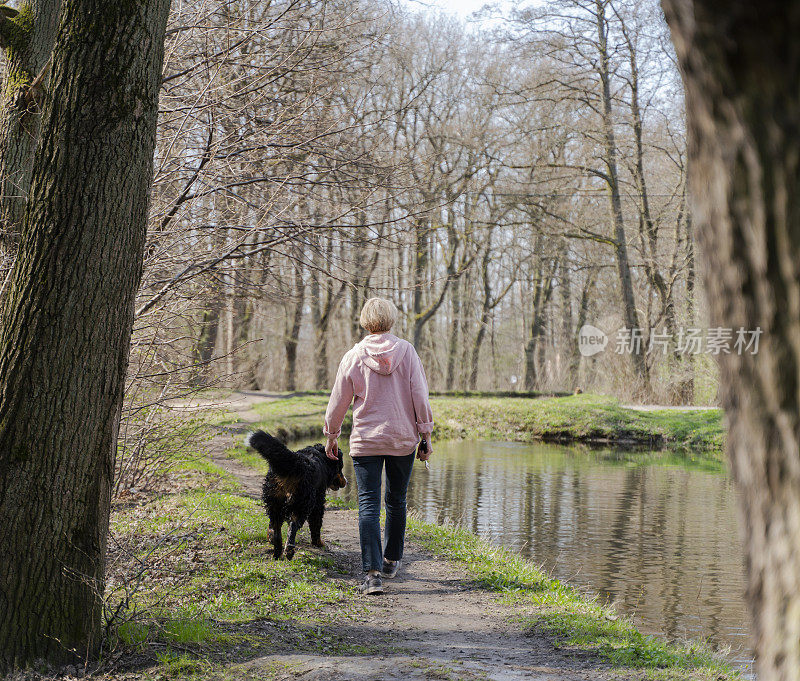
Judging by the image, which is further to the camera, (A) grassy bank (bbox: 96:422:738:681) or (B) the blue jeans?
(B) the blue jeans

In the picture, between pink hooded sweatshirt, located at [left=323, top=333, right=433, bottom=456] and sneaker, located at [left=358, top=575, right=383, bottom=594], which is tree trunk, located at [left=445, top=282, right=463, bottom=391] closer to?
pink hooded sweatshirt, located at [left=323, top=333, right=433, bottom=456]

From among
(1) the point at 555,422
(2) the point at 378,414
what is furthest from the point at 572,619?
(1) the point at 555,422

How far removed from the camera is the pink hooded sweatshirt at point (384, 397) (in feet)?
20.0

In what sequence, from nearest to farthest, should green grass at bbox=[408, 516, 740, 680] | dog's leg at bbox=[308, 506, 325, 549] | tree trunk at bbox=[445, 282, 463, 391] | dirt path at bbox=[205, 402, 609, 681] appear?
dirt path at bbox=[205, 402, 609, 681] < green grass at bbox=[408, 516, 740, 680] < dog's leg at bbox=[308, 506, 325, 549] < tree trunk at bbox=[445, 282, 463, 391]

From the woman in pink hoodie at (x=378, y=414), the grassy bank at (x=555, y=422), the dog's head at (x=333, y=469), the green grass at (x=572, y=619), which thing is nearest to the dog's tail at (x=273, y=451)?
the woman in pink hoodie at (x=378, y=414)

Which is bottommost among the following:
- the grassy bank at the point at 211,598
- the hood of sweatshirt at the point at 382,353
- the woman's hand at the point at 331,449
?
the grassy bank at the point at 211,598

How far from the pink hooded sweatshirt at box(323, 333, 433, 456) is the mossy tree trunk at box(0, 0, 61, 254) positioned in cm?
297

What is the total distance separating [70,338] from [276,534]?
3.35 m

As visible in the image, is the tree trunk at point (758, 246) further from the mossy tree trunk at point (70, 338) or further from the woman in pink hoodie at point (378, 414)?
the woman in pink hoodie at point (378, 414)

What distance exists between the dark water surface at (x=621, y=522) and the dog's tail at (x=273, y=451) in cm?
348

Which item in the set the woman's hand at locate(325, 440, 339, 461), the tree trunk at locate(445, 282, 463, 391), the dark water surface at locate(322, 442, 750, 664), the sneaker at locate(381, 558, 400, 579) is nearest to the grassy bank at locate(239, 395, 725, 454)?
the dark water surface at locate(322, 442, 750, 664)

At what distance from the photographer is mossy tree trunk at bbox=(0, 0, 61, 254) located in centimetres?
603

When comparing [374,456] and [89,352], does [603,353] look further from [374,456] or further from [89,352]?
[89,352]

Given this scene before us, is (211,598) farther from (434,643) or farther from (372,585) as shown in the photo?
(434,643)
